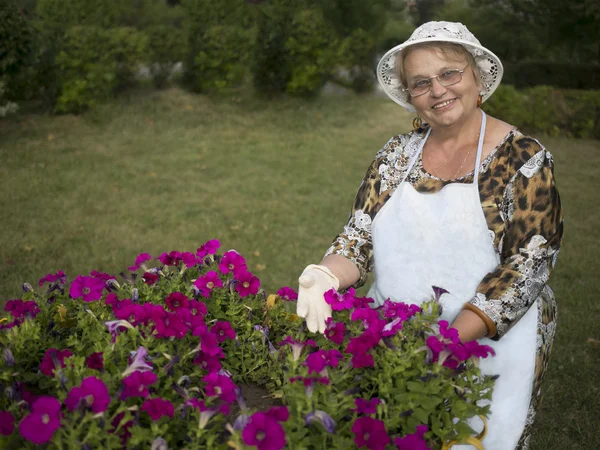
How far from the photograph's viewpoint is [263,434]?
1.25 metres

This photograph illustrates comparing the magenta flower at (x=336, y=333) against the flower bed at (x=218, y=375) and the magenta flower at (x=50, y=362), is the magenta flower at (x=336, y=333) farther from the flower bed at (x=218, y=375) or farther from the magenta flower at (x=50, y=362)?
the magenta flower at (x=50, y=362)

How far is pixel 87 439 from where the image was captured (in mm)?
1279

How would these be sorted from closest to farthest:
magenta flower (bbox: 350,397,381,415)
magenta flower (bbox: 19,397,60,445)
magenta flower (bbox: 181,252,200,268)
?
magenta flower (bbox: 19,397,60,445) < magenta flower (bbox: 350,397,381,415) < magenta flower (bbox: 181,252,200,268)

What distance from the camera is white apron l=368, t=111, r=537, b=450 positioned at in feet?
6.81

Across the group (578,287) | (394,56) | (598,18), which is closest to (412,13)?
(598,18)

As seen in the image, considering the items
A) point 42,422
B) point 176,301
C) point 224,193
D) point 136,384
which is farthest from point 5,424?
point 224,193

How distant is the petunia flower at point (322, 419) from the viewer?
4.30 ft

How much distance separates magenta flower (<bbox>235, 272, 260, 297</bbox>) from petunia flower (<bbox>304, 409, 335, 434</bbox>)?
719 millimetres

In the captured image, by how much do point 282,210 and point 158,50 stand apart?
5477 millimetres

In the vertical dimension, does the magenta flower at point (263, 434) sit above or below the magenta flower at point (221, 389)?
above

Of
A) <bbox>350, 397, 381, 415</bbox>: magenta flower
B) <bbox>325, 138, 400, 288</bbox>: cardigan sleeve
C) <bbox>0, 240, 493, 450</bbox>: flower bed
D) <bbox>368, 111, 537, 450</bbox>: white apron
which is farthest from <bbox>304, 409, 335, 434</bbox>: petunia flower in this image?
<bbox>325, 138, 400, 288</bbox>: cardigan sleeve

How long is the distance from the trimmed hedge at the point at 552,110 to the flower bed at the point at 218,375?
11265 millimetres

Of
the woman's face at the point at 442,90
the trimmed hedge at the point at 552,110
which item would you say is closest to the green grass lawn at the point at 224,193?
the trimmed hedge at the point at 552,110

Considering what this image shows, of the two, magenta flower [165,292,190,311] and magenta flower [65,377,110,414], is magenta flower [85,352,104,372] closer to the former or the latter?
magenta flower [65,377,110,414]
